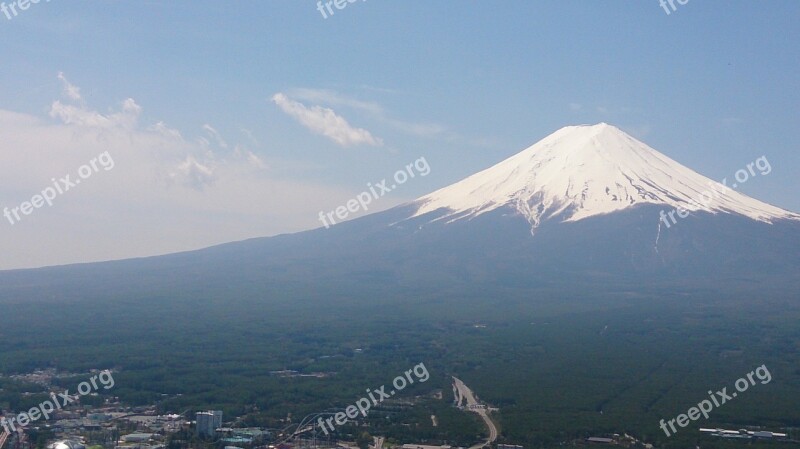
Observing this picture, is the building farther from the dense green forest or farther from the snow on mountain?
the snow on mountain

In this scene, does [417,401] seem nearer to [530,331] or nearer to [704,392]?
[704,392]

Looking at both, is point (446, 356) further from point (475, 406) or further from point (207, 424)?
point (207, 424)

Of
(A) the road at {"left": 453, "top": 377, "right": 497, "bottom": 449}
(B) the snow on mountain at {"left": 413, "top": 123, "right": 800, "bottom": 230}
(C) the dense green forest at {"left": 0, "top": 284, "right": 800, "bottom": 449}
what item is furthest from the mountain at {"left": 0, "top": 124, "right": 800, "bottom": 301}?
(A) the road at {"left": 453, "top": 377, "right": 497, "bottom": 449}

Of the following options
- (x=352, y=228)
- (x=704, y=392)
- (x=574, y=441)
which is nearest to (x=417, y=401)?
(x=574, y=441)

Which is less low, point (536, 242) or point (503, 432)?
point (536, 242)

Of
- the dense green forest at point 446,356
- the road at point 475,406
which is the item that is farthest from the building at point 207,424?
the road at point 475,406

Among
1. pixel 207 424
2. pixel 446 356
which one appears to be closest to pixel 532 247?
pixel 446 356
